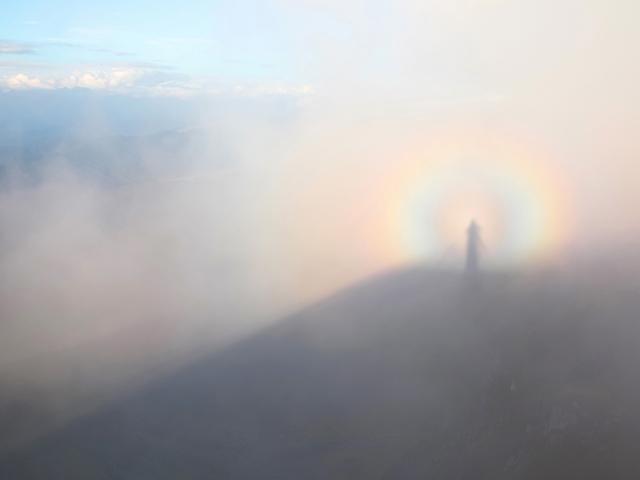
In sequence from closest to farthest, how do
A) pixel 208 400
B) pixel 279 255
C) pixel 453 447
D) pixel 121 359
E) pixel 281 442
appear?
pixel 453 447 < pixel 281 442 < pixel 208 400 < pixel 121 359 < pixel 279 255

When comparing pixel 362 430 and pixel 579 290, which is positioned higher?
pixel 579 290

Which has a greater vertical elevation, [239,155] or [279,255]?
[239,155]

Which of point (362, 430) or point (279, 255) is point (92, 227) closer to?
point (279, 255)

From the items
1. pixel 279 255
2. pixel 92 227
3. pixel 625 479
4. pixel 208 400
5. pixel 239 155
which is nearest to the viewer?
pixel 625 479

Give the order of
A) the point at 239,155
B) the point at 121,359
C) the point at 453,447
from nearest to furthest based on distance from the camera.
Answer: the point at 453,447 → the point at 121,359 → the point at 239,155

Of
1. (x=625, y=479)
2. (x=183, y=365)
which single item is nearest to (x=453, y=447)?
(x=625, y=479)

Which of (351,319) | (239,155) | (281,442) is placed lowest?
(281,442)

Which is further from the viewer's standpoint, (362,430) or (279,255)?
(279,255)

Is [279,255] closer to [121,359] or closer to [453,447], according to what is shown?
[121,359]

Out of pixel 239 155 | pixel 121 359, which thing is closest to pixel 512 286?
pixel 121 359
